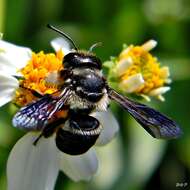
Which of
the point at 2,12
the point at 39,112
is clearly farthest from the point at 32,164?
the point at 2,12

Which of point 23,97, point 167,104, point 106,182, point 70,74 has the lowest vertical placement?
point 106,182

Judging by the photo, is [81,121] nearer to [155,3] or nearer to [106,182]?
[106,182]

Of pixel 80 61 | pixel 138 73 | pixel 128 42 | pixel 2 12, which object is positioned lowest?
pixel 128 42

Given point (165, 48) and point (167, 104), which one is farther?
point (165, 48)

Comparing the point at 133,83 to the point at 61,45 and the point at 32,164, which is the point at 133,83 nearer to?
the point at 61,45

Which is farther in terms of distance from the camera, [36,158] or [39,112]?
[36,158]

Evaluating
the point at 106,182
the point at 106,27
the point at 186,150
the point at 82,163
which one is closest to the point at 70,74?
the point at 82,163
